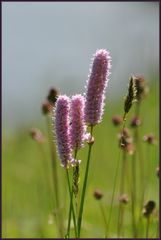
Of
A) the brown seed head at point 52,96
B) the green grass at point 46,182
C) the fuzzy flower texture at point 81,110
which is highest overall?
the brown seed head at point 52,96

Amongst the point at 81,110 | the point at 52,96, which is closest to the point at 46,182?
the point at 52,96

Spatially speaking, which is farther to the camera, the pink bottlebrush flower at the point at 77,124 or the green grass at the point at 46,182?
the green grass at the point at 46,182

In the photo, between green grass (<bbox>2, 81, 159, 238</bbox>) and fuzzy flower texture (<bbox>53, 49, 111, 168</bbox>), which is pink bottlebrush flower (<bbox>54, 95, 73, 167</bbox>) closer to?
fuzzy flower texture (<bbox>53, 49, 111, 168</bbox>)

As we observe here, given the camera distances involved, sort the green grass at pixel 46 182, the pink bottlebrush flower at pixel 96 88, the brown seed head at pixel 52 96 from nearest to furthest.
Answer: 1. the pink bottlebrush flower at pixel 96 88
2. the brown seed head at pixel 52 96
3. the green grass at pixel 46 182

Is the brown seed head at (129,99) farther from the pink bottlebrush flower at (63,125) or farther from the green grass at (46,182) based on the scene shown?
the green grass at (46,182)

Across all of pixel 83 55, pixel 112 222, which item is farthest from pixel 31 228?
pixel 83 55

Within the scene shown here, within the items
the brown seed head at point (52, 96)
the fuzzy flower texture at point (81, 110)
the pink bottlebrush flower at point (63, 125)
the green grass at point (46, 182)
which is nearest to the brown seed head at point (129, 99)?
the fuzzy flower texture at point (81, 110)
